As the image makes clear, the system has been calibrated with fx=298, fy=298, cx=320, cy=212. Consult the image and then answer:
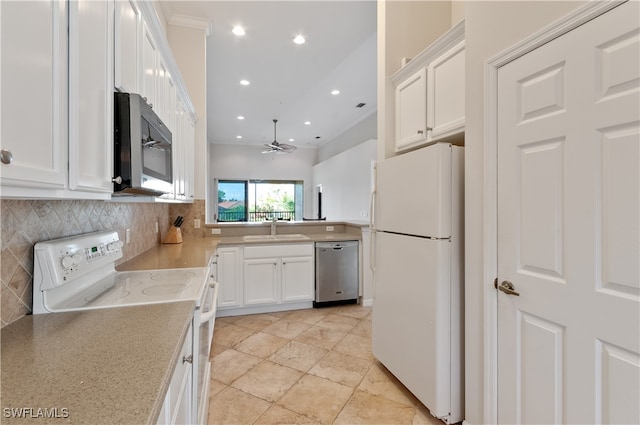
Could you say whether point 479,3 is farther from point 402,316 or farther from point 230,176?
point 230,176

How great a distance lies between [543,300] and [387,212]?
1103mm

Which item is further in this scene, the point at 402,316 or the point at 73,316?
the point at 402,316

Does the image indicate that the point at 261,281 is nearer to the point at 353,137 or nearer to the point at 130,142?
the point at 130,142

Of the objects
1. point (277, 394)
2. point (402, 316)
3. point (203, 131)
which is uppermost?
point (203, 131)

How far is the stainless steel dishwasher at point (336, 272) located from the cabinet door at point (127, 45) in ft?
8.89

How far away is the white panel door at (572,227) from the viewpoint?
1.01 m

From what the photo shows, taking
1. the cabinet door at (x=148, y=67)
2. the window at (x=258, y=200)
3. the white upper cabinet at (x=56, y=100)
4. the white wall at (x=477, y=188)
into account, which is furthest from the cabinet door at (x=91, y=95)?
the window at (x=258, y=200)

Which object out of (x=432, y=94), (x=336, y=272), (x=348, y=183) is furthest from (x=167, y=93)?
(x=348, y=183)

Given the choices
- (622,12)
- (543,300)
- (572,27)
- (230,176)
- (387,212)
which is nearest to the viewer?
(622,12)

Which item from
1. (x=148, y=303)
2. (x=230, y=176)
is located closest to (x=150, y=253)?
(x=148, y=303)

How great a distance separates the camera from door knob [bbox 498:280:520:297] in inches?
55.3

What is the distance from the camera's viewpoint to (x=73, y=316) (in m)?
1.08

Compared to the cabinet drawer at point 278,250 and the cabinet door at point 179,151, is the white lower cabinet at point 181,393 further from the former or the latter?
the cabinet drawer at point 278,250

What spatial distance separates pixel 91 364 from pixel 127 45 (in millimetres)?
1331
